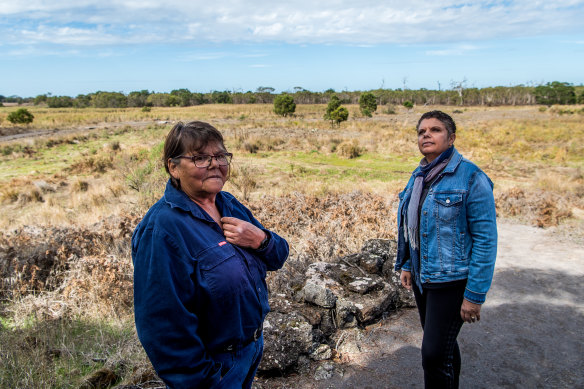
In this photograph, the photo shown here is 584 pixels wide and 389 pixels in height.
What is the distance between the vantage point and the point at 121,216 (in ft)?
22.9

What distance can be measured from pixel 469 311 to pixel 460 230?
426 millimetres

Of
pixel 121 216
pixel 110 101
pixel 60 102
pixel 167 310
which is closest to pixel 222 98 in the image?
pixel 110 101

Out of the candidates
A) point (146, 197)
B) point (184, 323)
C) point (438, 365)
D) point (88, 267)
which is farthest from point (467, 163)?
point (146, 197)

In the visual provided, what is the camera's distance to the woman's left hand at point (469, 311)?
1.97 metres

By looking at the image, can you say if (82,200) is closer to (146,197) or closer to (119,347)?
(146,197)

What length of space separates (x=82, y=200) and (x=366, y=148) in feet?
40.2

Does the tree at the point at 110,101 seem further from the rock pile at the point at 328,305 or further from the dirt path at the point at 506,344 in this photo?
the dirt path at the point at 506,344

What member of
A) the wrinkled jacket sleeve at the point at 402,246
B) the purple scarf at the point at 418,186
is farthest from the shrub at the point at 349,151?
the purple scarf at the point at 418,186

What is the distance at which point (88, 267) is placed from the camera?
477 centimetres

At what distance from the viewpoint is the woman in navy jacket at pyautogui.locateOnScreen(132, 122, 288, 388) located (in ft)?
4.25

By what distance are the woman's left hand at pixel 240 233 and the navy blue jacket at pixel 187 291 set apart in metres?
0.03

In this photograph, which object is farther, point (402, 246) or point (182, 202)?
point (402, 246)

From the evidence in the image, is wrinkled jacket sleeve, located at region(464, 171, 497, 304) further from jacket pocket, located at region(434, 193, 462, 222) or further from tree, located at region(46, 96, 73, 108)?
tree, located at region(46, 96, 73, 108)

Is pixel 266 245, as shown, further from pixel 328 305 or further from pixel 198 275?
pixel 328 305
